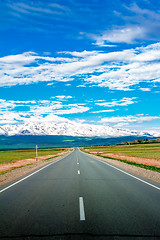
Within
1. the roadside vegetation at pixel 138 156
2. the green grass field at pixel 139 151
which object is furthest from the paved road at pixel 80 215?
the green grass field at pixel 139 151

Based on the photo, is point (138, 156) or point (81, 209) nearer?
point (81, 209)

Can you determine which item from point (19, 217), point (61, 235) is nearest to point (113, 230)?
point (61, 235)

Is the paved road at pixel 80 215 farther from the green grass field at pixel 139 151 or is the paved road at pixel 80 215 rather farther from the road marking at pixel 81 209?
the green grass field at pixel 139 151

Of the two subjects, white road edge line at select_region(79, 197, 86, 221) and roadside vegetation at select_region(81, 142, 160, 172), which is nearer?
white road edge line at select_region(79, 197, 86, 221)

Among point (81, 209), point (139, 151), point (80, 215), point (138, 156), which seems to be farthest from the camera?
point (139, 151)

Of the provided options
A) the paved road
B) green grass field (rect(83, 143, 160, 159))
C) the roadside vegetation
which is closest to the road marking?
the paved road

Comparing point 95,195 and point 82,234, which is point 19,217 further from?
point 95,195

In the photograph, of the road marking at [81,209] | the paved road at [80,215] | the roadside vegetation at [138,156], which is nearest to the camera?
the paved road at [80,215]

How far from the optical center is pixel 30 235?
17.3 ft

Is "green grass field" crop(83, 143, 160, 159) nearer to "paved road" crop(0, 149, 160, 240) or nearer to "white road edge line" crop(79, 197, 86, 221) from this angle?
"paved road" crop(0, 149, 160, 240)

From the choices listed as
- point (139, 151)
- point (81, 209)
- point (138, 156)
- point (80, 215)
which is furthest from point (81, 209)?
point (139, 151)

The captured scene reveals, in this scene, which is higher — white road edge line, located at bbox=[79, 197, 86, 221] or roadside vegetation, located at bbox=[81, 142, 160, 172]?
white road edge line, located at bbox=[79, 197, 86, 221]

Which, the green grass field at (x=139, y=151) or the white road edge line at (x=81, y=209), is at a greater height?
the white road edge line at (x=81, y=209)

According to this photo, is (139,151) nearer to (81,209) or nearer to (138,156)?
(138,156)
